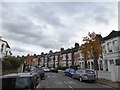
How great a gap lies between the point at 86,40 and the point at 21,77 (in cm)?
2039

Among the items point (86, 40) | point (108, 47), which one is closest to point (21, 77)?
point (86, 40)

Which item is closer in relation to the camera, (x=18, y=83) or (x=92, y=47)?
(x=18, y=83)

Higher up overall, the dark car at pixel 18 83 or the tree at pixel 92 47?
the tree at pixel 92 47

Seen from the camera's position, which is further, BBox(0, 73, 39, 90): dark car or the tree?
the tree

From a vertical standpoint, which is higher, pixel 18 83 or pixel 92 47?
pixel 92 47

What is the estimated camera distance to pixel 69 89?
49.9 ft

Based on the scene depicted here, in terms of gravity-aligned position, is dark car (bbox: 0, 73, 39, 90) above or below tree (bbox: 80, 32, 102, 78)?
below

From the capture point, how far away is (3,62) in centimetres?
2992

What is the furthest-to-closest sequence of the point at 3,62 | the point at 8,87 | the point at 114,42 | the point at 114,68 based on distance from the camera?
1. the point at 114,42
2. the point at 3,62
3. the point at 114,68
4. the point at 8,87

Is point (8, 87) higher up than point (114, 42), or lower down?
lower down

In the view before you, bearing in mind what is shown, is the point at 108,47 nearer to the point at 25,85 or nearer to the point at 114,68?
the point at 114,68

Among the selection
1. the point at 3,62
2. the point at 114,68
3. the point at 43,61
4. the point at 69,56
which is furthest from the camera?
the point at 43,61

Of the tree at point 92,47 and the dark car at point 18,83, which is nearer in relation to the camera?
the dark car at point 18,83

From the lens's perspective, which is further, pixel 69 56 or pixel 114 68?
pixel 69 56
